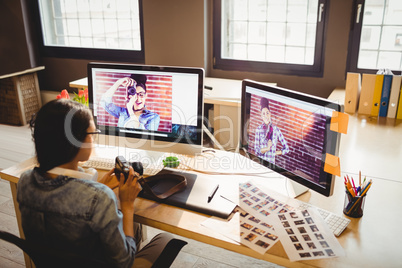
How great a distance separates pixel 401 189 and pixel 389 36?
81.3 inches

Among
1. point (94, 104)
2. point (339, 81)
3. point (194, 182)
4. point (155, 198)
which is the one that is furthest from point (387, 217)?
point (339, 81)

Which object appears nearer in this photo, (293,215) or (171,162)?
(293,215)

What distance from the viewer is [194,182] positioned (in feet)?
5.44

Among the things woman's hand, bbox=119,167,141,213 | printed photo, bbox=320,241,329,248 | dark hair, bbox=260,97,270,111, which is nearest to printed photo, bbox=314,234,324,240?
printed photo, bbox=320,241,329,248

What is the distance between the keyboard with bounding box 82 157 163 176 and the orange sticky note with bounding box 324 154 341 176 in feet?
2.55

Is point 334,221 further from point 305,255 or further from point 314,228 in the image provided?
point 305,255

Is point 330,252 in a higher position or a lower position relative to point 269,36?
lower

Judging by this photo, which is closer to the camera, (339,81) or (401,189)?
(401,189)

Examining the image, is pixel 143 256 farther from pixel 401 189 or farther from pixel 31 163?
pixel 401 189

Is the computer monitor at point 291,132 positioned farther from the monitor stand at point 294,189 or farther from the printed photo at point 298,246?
the printed photo at point 298,246

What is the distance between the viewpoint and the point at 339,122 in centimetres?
130

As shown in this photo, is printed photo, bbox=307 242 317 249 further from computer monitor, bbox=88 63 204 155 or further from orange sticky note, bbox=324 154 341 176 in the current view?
computer monitor, bbox=88 63 204 155

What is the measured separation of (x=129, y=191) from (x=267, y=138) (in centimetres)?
63

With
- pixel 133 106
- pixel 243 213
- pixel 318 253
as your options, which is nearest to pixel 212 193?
pixel 243 213
